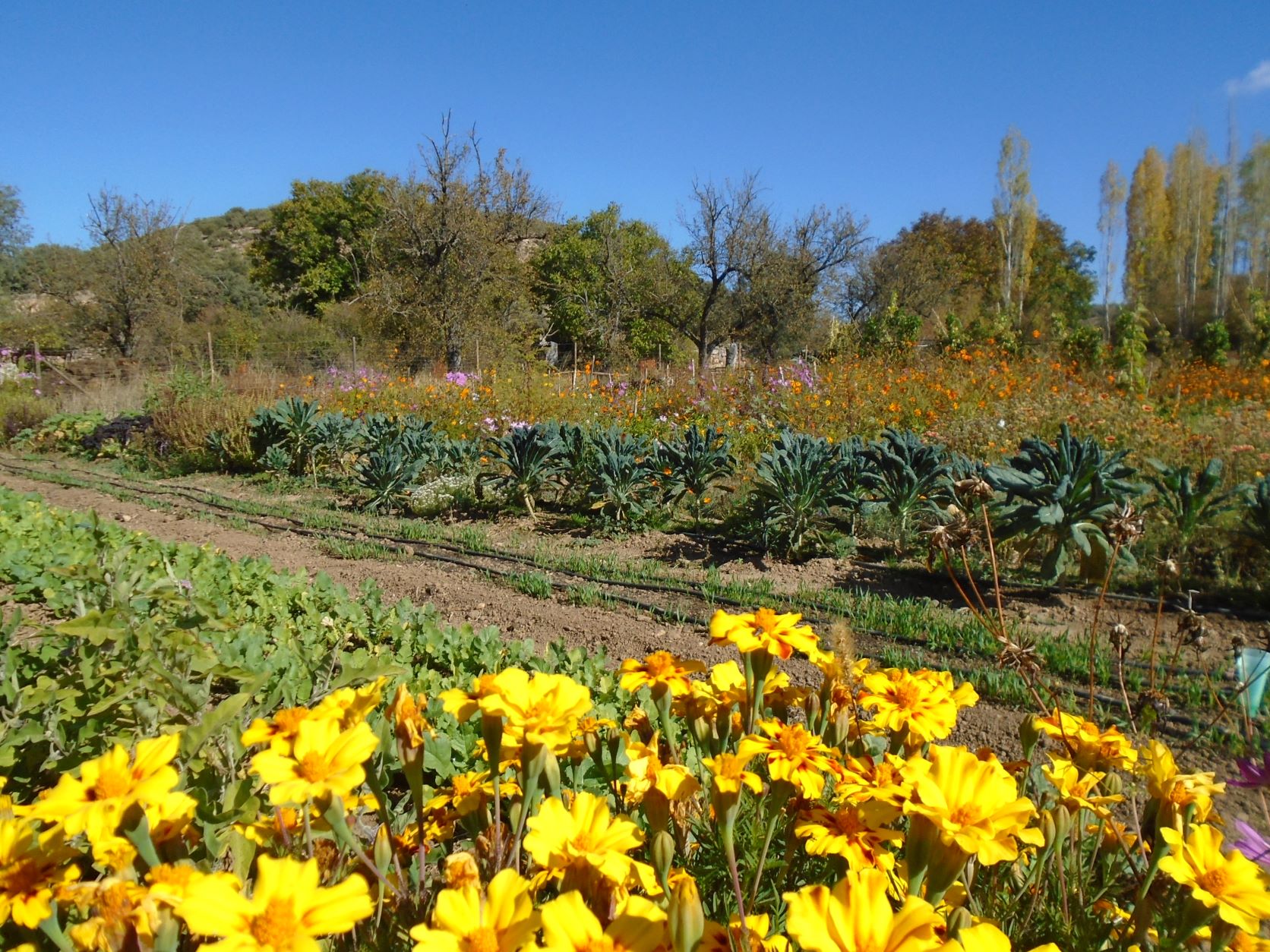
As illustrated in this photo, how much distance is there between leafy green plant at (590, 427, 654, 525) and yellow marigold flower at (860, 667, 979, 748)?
4.55 meters

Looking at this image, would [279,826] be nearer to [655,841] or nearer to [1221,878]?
[655,841]

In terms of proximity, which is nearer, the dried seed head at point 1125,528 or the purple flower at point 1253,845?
the purple flower at point 1253,845

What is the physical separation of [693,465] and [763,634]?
4641 mm

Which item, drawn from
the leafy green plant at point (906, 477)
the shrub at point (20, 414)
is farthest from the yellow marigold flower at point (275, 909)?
the shrub at point (20, 414)

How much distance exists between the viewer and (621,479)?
5680 millimetres

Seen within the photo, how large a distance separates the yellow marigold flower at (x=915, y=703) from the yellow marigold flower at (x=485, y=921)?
0.59m

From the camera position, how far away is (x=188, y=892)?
64 centimetres

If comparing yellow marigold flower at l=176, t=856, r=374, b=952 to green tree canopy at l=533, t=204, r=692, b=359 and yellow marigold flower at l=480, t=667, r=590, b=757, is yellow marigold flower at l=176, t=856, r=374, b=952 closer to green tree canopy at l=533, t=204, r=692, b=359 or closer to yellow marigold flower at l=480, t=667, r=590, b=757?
yellow marigold flower at l=480, t=667, r=590, b=757

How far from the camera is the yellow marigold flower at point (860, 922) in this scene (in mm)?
596

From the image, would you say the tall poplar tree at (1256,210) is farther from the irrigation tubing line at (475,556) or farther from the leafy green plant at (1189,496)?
the irrigation tubing line at (475,556)

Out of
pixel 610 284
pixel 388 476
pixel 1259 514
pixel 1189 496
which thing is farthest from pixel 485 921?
pixel 610 284

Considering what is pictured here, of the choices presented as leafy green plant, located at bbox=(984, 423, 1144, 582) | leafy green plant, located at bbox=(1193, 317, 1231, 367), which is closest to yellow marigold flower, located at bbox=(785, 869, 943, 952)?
leafy green plant, located at bbox=(984, 423, 1144, 582)

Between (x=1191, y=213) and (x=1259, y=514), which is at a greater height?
(x=1191, y=213)

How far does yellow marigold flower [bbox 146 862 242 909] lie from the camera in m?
0.60
